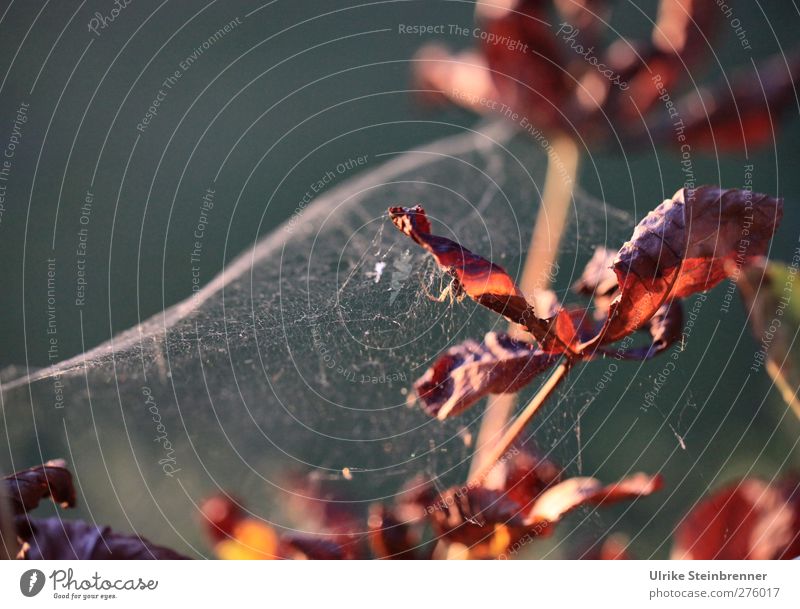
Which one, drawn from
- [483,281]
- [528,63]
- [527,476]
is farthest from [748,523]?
[528,63]

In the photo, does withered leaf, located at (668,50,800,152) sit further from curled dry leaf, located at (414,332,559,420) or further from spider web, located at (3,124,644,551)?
curled dry leaf, located at (414,332,559,420)

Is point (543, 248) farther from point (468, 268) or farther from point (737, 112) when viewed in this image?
point (468, 268)

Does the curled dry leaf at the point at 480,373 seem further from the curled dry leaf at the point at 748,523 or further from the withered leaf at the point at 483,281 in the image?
the curled dry leaf at the point at 748,523

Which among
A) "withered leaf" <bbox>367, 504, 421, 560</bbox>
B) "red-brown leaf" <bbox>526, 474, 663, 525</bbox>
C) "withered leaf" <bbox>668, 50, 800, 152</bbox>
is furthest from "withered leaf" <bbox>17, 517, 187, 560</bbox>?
"withered leaf" <bbox>668, 50, 800, 152</bbox>

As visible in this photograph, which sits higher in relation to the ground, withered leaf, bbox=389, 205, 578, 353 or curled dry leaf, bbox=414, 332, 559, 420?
withered leaf, bbox=389, 205, 578, 353

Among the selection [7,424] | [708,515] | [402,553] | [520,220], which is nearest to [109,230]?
[7,424]

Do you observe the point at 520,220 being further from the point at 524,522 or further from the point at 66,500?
the point at 66,500
